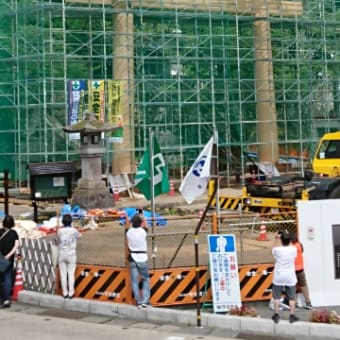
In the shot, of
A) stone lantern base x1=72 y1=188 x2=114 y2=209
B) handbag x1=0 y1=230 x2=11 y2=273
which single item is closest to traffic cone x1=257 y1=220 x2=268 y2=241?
handbag x1=0 y1=230 x2=11 y2=273

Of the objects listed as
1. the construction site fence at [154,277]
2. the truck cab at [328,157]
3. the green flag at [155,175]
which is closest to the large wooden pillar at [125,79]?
the truck cab at [328,157]

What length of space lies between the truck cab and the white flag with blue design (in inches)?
421

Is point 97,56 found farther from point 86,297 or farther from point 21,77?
point 86,297

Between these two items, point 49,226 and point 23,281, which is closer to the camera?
point 23,281

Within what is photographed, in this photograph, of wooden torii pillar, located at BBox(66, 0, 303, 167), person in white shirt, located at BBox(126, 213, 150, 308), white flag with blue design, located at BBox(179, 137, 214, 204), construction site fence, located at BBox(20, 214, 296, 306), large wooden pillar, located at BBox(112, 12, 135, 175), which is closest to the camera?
person in white shirt, located at BBox(126, 213, 150, 308)

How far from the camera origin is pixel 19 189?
96.2 ft

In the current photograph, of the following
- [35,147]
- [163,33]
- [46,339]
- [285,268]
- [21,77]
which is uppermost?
[163,33]

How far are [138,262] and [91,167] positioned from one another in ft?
45.7

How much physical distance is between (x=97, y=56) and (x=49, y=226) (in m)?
11.6

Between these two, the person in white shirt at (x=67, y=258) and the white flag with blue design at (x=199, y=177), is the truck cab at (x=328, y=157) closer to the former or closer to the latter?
the white flag with blue design at (x=199, y=177)

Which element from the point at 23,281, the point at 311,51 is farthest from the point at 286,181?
the point at 311,51

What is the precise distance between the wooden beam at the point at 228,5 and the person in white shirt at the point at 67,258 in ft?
64.0

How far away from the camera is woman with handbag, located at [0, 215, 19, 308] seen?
12320 mm

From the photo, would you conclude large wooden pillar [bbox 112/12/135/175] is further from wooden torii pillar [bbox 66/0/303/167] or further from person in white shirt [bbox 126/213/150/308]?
person in white shirt [bbox 126/213/150/308]
